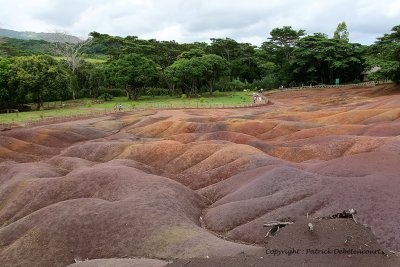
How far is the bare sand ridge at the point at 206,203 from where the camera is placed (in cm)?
1503

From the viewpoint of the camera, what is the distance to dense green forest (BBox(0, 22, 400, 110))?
266ft

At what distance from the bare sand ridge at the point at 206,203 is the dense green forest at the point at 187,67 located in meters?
43.5

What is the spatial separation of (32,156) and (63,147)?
486 cm

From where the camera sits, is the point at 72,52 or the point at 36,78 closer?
the point at 36,78

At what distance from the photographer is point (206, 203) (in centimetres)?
2561

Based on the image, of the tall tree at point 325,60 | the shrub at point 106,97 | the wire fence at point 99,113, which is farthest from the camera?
the tall tree at point 325,60

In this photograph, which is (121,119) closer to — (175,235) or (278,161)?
(278,161)

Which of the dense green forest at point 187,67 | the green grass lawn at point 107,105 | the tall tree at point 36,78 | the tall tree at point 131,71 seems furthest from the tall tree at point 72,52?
the tall tree at point 36,78

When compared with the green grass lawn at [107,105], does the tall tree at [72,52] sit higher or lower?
higher

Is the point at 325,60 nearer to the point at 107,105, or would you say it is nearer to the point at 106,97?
the point at 107,105

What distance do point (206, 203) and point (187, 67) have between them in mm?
70072

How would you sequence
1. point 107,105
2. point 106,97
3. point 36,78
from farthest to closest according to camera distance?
point 106,97 < point 107,105 < point 36,78

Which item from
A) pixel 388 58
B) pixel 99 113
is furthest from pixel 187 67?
pixel 388 58

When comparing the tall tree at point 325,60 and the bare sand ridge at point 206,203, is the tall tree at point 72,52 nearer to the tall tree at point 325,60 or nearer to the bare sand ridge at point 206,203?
the tall tree at point 325,60
